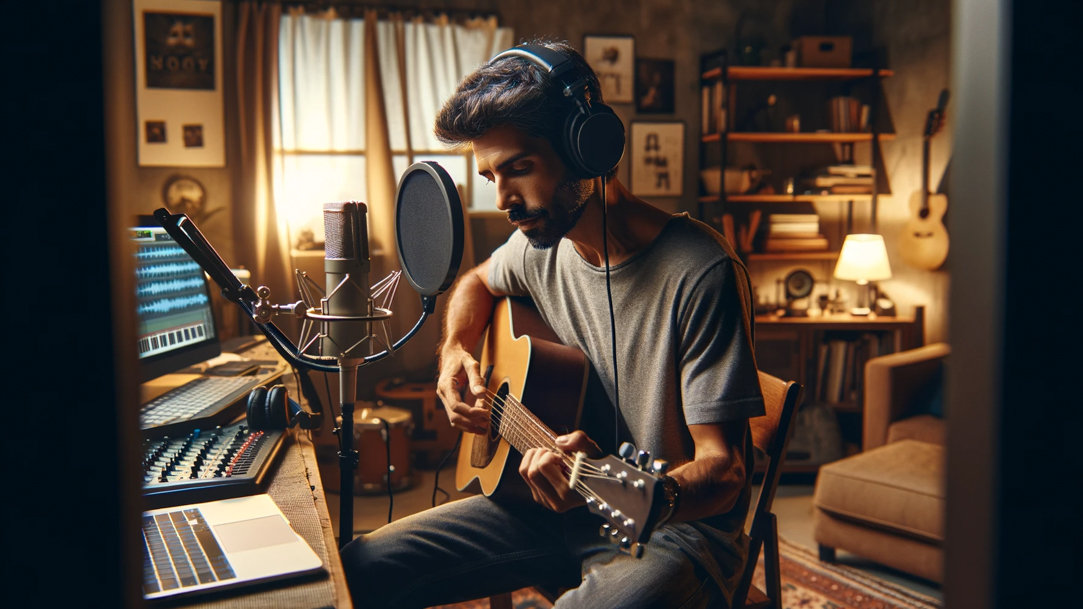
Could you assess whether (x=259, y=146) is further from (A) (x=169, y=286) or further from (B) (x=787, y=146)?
(B) (x=787, y=146)

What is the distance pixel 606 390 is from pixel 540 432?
0.19 m

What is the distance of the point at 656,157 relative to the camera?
4.64m

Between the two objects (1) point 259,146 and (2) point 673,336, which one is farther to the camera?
(1) point 259,146

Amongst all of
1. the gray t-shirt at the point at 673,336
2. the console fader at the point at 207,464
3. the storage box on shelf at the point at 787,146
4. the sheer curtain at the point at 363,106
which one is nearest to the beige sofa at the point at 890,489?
the storage box on shelf at the point at 787,146

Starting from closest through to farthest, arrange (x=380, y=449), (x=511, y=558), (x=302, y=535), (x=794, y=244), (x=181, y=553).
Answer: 1. (x=181, y=553)
2. (x=302, y=535)
3. (x=511, y=558)
4. (x=380, y=449)
5. (x=794, y=244)

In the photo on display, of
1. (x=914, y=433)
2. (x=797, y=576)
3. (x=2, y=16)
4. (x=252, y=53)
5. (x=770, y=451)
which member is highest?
(x=252, y=53)

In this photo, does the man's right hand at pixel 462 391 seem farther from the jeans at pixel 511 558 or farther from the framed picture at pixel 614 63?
the framed picture at pixel 614 63

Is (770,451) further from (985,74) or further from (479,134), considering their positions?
(985,74)

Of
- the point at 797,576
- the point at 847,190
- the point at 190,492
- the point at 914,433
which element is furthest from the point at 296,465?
the point at 847,190

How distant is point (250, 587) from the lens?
2.47 ft

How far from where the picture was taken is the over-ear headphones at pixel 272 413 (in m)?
1.30

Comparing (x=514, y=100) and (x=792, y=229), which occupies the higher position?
(x=514, y=100)

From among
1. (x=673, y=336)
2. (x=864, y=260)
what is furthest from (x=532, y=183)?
(x=864, y=260)

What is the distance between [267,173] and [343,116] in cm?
50
